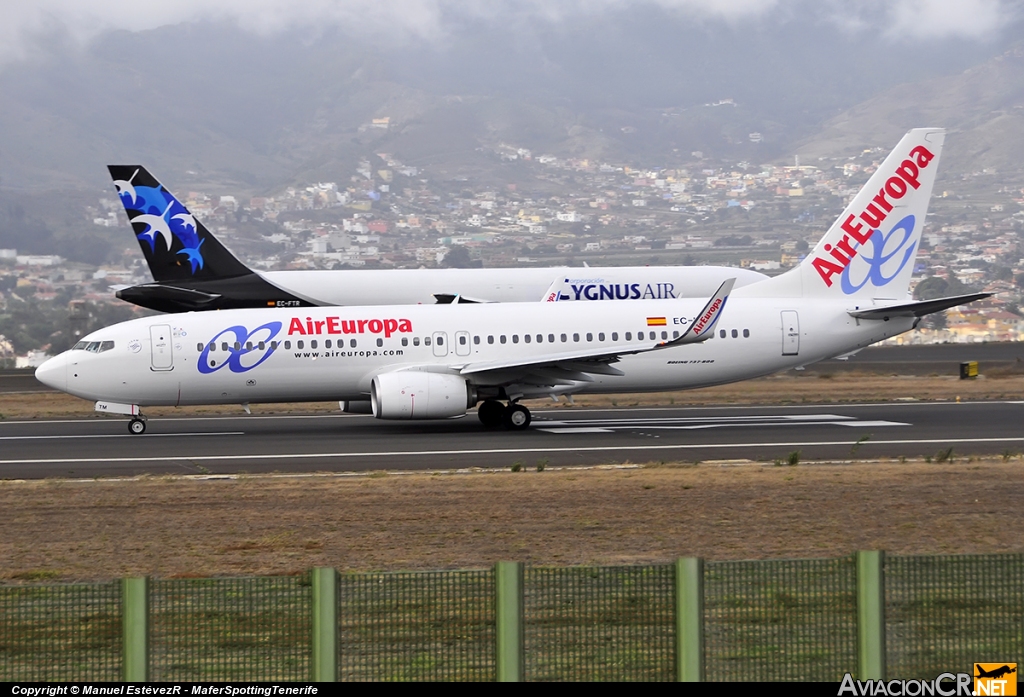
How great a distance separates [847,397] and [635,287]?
31.7 ft

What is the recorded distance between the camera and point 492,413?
3197 centimetres

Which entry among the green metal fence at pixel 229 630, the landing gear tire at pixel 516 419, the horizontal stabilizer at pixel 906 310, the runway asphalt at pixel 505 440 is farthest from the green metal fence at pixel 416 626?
the horizontal stabilizer at pixel 906 310

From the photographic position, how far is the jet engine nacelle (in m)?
29.8

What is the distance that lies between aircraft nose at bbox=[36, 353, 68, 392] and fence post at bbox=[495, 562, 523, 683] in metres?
24.7

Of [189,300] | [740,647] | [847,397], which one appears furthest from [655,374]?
[740,647]

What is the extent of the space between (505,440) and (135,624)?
21096 mm

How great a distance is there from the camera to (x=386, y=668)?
29.5ft

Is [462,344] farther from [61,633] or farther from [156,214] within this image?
[61,633]

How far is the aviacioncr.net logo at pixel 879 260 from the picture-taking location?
114 ft

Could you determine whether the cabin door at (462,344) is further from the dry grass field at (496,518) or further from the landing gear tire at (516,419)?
the dry grass field at (496,518)

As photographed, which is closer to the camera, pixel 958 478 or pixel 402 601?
pixel 402 601

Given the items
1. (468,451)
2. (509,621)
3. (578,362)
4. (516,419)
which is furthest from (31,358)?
(509,621)

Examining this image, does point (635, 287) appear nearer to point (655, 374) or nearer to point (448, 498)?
point (655, 374)

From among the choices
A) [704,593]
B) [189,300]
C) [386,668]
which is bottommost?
[386,668]
